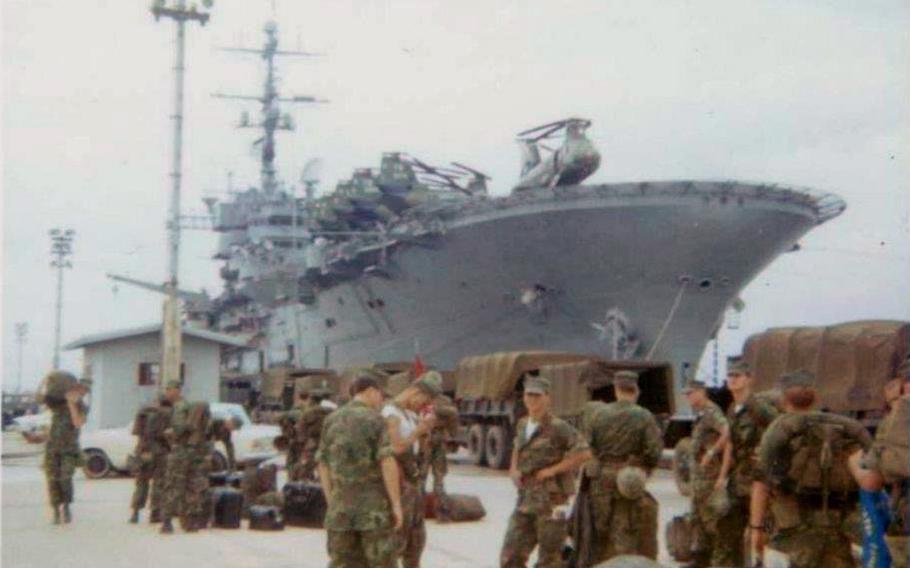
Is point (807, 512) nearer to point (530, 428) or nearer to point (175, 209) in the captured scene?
point (530, 428)

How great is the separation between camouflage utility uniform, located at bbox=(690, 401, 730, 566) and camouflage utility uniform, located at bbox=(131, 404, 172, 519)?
568 cm

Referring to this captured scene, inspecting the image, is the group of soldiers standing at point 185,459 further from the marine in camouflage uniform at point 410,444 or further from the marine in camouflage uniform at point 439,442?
the marine in camouflage uniform at point 410,444

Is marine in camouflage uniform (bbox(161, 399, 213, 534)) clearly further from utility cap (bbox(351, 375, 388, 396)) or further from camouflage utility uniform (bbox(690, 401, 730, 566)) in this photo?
utility cap (bbox(351, 375, 388, 396))

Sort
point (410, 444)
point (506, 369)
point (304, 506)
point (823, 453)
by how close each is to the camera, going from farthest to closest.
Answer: point (506, 369) → point (304, 506) → point (410, 444) → point (823, 453)

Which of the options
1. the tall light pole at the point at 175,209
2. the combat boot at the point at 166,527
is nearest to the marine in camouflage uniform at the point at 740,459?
the combat boot at the point at 166,527

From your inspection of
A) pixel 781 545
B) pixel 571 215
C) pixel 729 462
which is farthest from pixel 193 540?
pixel 571 215

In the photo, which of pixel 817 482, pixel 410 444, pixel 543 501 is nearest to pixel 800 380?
pixel 817 482

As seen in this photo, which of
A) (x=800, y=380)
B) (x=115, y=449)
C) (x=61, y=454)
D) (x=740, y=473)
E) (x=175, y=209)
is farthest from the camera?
(x=175, y=209)

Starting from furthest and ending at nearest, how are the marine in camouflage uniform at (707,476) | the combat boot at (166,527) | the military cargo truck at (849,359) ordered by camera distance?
the military cargo truck at (849,359) → the combat boot at (166,527) → the marine in camouflage uniform at (707,476)

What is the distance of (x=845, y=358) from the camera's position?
15188 millimetres

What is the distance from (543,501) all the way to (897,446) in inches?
110

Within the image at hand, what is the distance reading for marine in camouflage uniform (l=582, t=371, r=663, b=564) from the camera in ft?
24.6

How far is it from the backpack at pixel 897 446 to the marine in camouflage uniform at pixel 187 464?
784cm

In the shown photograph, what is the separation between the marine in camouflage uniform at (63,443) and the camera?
12.5 meters
